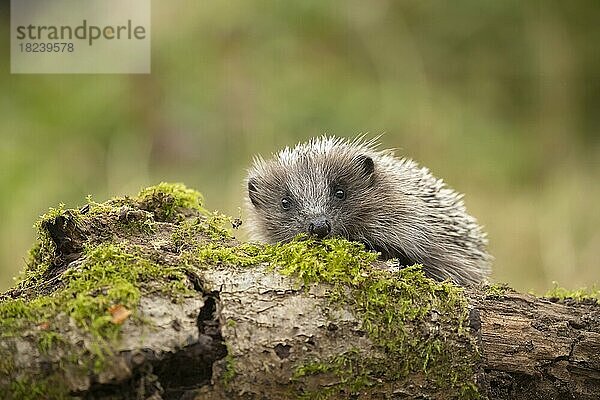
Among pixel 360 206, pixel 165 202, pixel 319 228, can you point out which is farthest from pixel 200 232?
pixel 360 206

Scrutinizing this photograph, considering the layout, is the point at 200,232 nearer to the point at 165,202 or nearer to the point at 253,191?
the point at 165,202

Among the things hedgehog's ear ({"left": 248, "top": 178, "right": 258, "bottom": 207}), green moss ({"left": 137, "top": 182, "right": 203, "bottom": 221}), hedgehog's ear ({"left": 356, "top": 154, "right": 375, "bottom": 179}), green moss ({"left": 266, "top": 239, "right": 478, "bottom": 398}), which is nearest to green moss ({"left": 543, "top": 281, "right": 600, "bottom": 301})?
green moss ({"left": 266, "top": 239, "right": 478, "bottom": 398})

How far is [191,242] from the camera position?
3.61 metres

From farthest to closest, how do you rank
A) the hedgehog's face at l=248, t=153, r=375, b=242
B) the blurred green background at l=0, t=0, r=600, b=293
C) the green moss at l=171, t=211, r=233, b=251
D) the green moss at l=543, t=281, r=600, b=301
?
the blurred green background at l=0, t=0, r=600, b=293 → the hedgehog's face at l=248, t=153, r=375, b=242 → the green moss at l=543, t=281, r=600, b=301 → the green moss at l=171, t=211, r=233, b=251

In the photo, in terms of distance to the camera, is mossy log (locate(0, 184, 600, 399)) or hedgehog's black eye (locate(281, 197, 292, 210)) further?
hedgehog's black eye (locate(281, 197, 292, 210))

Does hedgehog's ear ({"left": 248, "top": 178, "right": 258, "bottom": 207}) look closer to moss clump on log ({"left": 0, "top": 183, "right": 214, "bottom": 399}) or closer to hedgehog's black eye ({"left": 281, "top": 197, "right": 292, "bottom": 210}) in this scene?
hedgehog's black eye ({"left": 281, "top": 197, "right": 292, "bottom": 210})

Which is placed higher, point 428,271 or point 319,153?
point 319,153

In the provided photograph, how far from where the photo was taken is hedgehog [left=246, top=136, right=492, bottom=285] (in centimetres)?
458

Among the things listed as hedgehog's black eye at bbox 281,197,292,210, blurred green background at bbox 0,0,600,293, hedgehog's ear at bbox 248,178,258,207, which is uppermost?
blurred green background at bbox 0,0,600,293

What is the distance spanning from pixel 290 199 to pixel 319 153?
36 centimetres

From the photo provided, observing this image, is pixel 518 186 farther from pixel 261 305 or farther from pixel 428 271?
pixel 261 305

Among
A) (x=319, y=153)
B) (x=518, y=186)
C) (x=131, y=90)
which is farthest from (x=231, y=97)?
(x=319, y=153)

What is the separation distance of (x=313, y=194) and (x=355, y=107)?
18.2ft

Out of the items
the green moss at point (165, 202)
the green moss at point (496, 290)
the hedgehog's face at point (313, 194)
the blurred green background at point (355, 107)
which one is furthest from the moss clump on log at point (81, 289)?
the blurred green background at point (355, 107)
